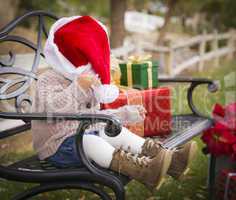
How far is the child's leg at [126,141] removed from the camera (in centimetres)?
247

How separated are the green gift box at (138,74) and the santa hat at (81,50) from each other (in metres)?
0.71

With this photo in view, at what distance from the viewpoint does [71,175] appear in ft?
6.86

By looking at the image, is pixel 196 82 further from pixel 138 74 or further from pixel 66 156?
pixel 66 156

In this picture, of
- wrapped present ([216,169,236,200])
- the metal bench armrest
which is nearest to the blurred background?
the metal bench armrest

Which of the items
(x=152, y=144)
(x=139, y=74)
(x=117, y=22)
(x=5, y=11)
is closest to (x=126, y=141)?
(x=152, y=144)

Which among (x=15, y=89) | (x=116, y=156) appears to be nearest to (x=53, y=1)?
(x=15, y=89)

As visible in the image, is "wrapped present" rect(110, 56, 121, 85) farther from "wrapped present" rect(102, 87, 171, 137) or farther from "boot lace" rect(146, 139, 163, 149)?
"boot lace" rect(146, 139, 163, 149)

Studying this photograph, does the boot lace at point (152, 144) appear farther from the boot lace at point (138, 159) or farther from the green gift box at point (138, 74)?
the green gift box at point (138, 74)

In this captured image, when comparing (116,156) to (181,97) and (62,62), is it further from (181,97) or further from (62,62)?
(181,97)

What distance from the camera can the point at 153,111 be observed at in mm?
2889

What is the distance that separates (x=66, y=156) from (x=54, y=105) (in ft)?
0.86

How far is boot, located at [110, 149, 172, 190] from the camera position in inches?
86.6

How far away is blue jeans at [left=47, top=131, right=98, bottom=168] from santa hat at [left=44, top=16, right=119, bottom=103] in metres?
0.27

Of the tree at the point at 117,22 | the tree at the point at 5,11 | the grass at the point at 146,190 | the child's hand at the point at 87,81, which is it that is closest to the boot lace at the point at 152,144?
the child's hand at the point at 87,81
